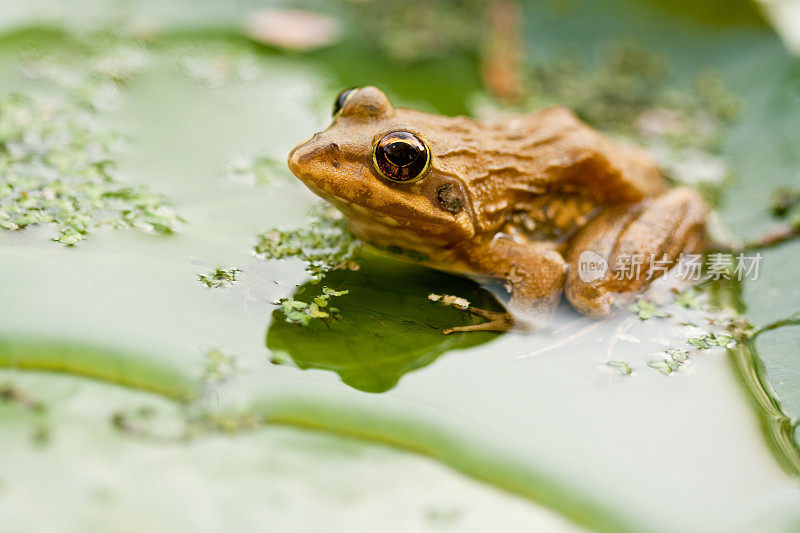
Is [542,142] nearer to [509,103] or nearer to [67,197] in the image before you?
[509,103]

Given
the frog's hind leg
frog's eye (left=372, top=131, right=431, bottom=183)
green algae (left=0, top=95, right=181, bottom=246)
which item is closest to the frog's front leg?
the frog's hind leg

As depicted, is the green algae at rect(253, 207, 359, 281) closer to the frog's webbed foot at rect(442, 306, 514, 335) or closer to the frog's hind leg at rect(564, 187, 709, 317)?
the frog's webbed foot at rect(442, 306, 514, 335)

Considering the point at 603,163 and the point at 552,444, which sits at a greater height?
the point at 603,163

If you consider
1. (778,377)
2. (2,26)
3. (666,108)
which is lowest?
(778,377)

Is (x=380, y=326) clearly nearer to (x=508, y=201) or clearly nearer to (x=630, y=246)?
(x=508, y=201)

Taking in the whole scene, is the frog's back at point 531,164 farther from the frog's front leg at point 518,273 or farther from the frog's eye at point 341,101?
the frog's eye at point 341,101

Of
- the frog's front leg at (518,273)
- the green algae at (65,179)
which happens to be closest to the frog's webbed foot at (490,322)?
the frog's front leg at (518,273)

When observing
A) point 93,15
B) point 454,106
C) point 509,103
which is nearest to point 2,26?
point 93,15

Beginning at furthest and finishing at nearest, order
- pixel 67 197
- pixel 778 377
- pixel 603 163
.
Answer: pixel 603 163, pixel 67 197, pixel 778 377

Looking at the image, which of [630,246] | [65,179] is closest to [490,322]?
[630,246]
